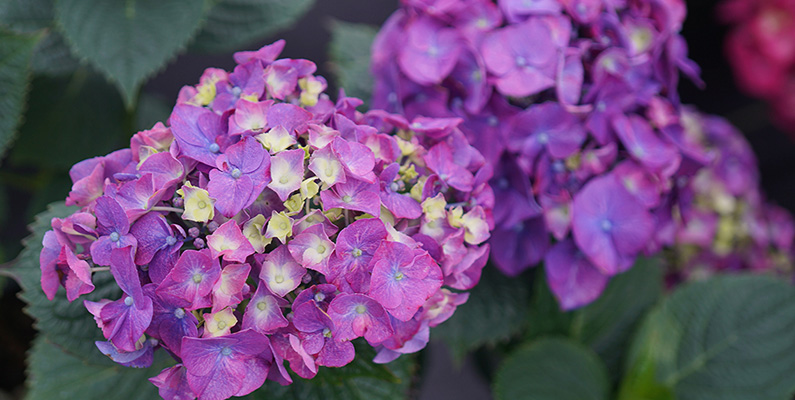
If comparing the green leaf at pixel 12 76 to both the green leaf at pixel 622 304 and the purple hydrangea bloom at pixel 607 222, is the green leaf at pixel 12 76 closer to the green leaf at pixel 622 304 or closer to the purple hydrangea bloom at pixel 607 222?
the purple hydrangea bloom at pixel 607 222

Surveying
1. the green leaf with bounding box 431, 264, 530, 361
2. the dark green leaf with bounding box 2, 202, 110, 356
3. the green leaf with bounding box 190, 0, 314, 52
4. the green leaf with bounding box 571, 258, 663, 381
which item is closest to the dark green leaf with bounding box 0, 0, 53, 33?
the green leaf with bounding box 190, 0, 314, 52

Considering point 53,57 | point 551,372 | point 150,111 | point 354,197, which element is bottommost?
point 551,372

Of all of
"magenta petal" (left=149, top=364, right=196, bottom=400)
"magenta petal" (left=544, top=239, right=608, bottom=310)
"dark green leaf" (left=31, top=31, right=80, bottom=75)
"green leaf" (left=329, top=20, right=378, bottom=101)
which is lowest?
"magenta petal" (left=544, top=239, right=608, bottom=310)

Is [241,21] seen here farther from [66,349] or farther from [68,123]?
[66,349]

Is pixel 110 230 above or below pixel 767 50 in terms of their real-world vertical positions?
above

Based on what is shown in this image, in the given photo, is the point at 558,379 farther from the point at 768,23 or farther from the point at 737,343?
the point at 768,23

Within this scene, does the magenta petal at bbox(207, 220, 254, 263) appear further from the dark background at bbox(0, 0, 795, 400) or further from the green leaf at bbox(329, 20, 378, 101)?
the dark background at bbox(0, 0, 795, 400)

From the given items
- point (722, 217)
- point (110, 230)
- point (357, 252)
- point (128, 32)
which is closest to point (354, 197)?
point (357, 252)

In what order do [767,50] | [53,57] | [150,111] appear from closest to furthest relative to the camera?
[53,57] < [150,111] < [767,50]
